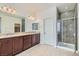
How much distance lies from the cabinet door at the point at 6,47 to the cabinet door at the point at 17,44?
23 cm

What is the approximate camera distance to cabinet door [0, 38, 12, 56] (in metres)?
2.81

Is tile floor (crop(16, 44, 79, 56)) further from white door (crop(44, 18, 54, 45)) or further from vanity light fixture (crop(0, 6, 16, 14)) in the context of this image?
vanity light fixture (crop(0, 6, 16, 14))

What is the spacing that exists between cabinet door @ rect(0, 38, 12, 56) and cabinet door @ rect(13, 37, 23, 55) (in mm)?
233

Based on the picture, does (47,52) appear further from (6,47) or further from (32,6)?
(32,6)

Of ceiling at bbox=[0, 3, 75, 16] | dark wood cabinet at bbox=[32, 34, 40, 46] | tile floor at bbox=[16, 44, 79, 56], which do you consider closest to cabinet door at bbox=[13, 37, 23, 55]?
tile floor at bbox=[16, 44, 79, 56]

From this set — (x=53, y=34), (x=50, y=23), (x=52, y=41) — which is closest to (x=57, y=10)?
(x=50, y=23)

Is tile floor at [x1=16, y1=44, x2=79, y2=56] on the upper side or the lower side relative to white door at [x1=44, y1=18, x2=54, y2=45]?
lower

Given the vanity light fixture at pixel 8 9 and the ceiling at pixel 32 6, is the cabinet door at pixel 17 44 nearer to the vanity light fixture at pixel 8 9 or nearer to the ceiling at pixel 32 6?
the vanity light fixture at pixel 8 9

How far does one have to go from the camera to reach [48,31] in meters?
5.18

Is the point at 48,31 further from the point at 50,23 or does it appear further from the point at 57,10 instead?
the point at 57,10

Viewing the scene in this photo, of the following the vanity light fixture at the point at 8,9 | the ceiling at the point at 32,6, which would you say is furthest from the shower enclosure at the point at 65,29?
the vanity light fixture at the point at 8,9

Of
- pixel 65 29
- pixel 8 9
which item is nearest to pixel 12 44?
pixel 8 9

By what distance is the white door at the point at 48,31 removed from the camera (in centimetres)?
484

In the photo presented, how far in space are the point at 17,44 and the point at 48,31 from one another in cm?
211
